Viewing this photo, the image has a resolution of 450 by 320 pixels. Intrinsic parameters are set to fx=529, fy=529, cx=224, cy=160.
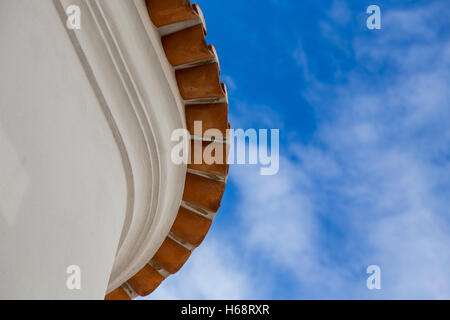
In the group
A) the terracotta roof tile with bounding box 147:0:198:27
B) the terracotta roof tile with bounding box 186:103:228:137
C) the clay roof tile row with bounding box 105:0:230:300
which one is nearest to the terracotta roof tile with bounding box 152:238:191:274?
the clay roof tile row with bounding box 105:0:230:300

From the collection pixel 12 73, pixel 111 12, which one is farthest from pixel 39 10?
pixel 111 12

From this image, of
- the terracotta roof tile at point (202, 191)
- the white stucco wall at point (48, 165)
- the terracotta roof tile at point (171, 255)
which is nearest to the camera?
the white stucco wall at point (48, 165)

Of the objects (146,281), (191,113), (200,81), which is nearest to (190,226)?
(146,281)

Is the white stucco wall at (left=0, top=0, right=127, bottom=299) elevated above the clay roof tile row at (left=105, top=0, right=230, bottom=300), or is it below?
below

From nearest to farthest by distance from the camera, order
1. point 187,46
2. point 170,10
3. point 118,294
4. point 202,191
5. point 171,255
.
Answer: point 170,10 → point 187,46 → point 202,191 → point 171,255 → point 118,294

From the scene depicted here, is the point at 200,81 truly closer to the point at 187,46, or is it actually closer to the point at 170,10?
the point at 187,46

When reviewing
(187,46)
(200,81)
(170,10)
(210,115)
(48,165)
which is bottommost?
(48,165)

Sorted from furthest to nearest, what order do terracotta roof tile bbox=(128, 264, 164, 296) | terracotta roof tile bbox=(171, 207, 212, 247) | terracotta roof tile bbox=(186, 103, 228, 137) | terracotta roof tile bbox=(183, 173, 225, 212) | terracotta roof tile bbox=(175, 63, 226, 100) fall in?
1. terracotta roof tile bbox=(128, 264, 164, 296)
2. terracotta roof tile bbox=(171, 207, 212, 247)
3. terracotta roof tile bbox=(183, 173, 225, 212)
4. terracotta roof tile bbox=(186, 103, 228, 137)
5. terracotta roof tile bbox=(175, 63, 226, 100)

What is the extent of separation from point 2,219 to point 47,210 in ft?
1.36

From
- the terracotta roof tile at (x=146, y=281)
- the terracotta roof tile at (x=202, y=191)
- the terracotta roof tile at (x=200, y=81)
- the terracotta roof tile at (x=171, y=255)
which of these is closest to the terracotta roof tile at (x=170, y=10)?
the terracotta roof tile at (x=200, y=81)

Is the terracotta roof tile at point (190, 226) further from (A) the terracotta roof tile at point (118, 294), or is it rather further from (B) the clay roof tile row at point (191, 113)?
(A) the terracotta roof tile at point (118, 294)

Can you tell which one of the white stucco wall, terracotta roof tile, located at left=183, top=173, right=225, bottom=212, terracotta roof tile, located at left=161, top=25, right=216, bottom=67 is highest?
terracotta roof tile, located at left=161, top=25, right=216, bottom=67

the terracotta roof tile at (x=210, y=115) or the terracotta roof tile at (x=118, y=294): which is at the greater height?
the terracotta roof tile at (x=210, y=115)

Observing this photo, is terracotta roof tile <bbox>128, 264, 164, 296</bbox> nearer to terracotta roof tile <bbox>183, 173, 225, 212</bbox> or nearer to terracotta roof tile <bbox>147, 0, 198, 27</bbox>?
terracotta roof tile <bbox>183, 173, 225, 212</bbox>
